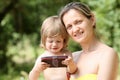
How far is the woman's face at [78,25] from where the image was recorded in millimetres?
2361

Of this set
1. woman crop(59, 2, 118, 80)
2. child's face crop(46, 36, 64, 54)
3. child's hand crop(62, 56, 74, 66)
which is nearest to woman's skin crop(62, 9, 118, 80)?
woman crop(59, 2, 118, 80)

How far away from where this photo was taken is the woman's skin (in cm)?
227

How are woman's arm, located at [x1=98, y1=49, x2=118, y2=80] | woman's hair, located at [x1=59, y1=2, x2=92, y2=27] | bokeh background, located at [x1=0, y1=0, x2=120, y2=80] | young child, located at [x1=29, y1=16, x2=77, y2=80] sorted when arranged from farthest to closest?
bokeh background, located at [x1=0, y1=0, x2=120, y2=80] → young child, located at [x1=29, y1=16, x2=77, y2=80] → woman's hair, located at [x1=59, y1=2, x2=92, y2=27] → woman's arm, located at [x1=98, y1=49, x2=118, y2=80]

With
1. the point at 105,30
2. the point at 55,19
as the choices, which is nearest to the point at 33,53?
the point at 105,30

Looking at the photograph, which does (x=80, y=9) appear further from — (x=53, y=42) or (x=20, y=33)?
(x=20, y=33)

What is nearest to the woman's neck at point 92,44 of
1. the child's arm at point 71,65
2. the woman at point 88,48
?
the woman at point 88,48

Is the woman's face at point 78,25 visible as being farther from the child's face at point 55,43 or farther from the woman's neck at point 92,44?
the child's face at point 55,43

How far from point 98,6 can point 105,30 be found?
612 mm

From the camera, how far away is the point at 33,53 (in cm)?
1166

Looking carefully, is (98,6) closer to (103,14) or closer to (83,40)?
(103,14)

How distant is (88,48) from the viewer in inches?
97.0

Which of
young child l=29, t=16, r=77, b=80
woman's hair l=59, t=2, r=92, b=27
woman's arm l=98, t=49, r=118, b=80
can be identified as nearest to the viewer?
woman's arm l=98, t=49, r=118, b=80

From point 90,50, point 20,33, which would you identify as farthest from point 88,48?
point 20,33

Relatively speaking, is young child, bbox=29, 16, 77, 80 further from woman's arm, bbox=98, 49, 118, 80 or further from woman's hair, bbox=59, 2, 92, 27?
woman's arm, bbox=98, 49, 118, 80
